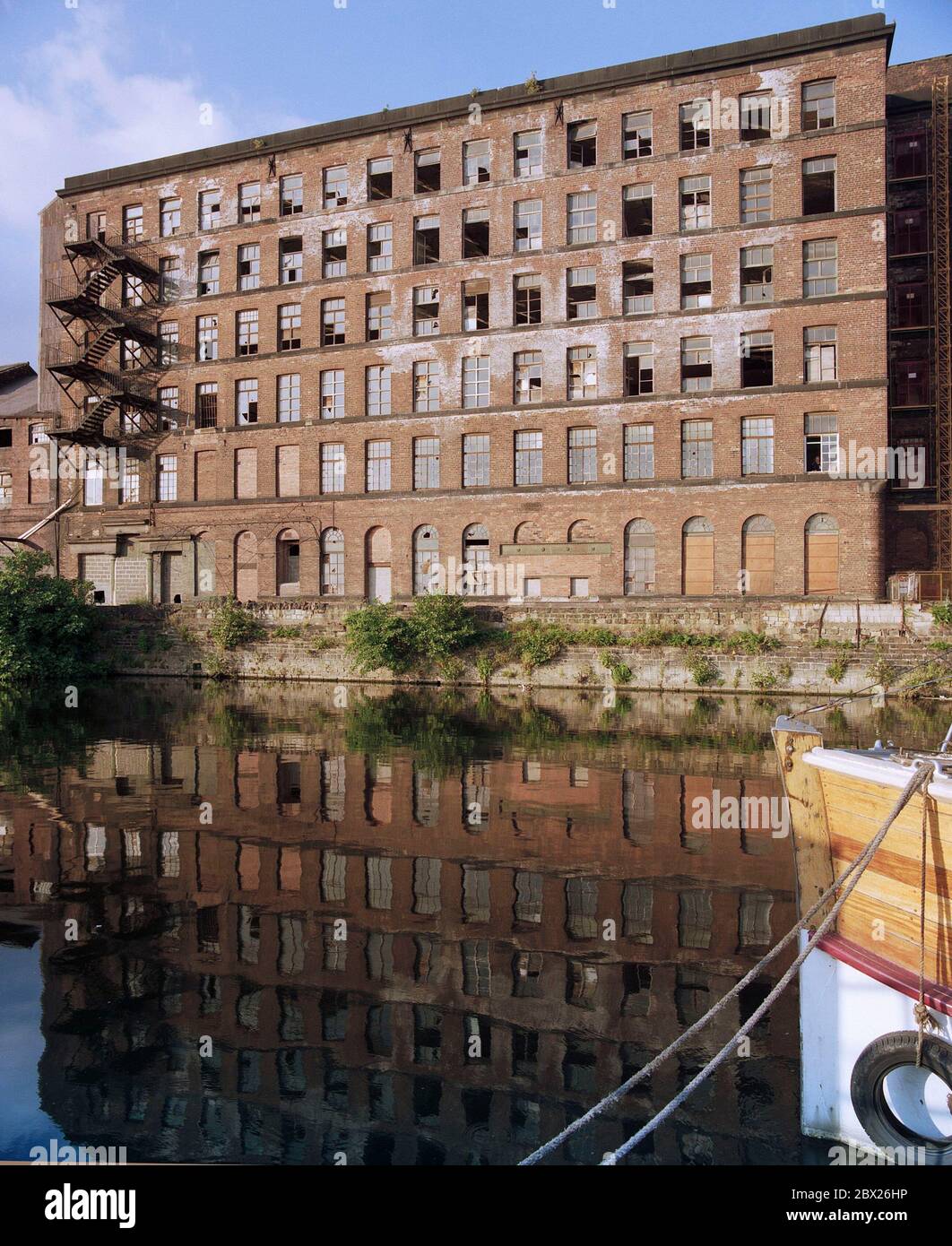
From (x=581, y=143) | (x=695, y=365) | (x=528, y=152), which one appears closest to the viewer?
(x=695, y=365)

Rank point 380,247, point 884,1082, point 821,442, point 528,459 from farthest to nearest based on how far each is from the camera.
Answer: point 380,247, point 528,459, point 821,442, point 884,1082

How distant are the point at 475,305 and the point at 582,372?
573 cm

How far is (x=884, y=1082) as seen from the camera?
4.61m

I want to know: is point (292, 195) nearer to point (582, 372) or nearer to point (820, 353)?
point (582, 372)

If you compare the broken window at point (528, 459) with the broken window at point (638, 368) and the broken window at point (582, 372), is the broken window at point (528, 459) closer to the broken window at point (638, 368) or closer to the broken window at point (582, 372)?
the broken window at point (582, 372)

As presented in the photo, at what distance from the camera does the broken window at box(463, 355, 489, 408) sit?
36344mm

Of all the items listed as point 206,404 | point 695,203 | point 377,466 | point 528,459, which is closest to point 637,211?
point 695,203

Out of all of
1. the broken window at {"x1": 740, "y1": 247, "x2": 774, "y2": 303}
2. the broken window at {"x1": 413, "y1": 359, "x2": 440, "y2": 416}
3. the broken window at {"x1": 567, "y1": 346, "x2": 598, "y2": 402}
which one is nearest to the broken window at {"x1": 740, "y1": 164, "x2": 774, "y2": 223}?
the broken window at {"x1": 740, "y1": 247, "x2": 774, "y2": 303}

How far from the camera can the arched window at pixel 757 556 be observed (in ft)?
106

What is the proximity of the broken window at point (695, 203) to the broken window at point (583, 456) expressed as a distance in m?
8.70

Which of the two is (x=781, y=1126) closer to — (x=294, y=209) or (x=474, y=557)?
(x=474, y=557)

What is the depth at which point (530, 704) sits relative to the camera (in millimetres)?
25516

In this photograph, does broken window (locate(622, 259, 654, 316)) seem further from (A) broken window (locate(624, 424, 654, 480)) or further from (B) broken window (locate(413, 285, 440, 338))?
(B) broken window (locate(413, 285, 440, 338))

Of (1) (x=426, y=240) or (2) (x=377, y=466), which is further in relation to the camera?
(1) (x=426, y=240)
